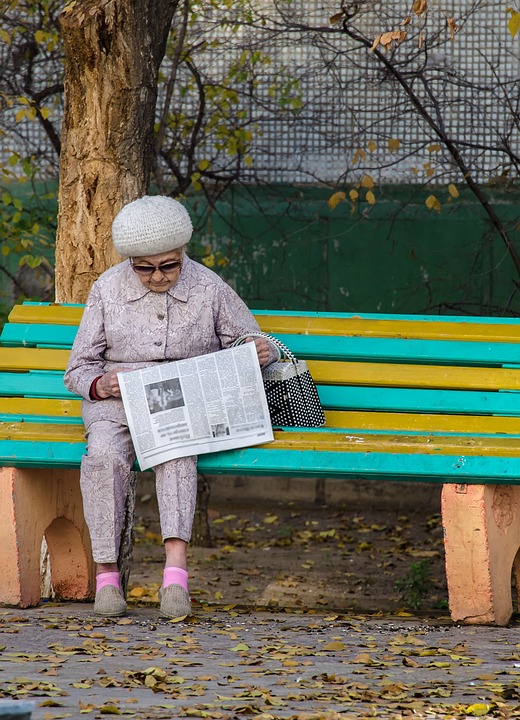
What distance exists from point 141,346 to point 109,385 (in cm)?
21

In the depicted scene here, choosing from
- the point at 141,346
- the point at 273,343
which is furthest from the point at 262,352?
the point at 141,346

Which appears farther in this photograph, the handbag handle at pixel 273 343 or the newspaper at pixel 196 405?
the handbag handle at pixel 273 343

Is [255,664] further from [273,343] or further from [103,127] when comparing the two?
[103,127]

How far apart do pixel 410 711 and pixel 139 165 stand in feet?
9.04

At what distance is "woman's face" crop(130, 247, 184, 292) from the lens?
4043 mm

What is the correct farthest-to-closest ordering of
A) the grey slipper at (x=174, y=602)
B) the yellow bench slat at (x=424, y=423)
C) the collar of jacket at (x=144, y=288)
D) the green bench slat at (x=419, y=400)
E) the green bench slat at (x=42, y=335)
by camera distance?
1. the green bench slat at (x=42, y=335)
2. the green bench slat at (x=419, y=400)
3. the yellow bench slat at (x=424, y=423)
4. the collar of jacket at (x=144, y=288)
5. the grey slipper at (x=174, y=602)

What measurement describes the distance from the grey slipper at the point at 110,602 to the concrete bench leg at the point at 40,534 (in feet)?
1.12

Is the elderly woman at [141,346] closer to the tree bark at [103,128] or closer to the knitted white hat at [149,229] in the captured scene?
the knitted white hat at [149,229]

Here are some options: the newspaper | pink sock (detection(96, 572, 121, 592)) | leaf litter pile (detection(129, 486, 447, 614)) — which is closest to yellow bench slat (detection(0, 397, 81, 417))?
the newspaper

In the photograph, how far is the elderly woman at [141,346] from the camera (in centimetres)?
393

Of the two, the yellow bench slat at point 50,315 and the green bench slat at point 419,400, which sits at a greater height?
the yellow bench slat at point 50,315

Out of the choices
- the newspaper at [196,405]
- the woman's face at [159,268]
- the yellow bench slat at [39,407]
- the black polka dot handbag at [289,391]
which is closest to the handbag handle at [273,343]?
the black polka dot handbag at [289,391]

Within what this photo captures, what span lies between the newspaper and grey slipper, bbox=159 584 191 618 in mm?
412

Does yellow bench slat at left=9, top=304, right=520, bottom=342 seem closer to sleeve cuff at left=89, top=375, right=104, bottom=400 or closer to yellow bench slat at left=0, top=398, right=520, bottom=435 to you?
yellow bench slat at left=0, top=398, right=520, bottom=435
